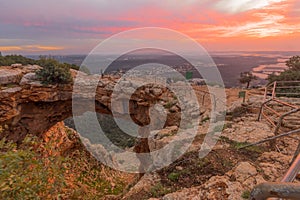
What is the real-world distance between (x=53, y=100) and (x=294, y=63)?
1807 centimetres

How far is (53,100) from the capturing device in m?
9.68

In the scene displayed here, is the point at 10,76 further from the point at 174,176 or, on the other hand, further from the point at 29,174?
the point at 174,176

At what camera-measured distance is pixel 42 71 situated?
9.50 m

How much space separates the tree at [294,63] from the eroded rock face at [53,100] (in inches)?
448

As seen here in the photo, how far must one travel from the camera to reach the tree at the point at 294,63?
15.3m

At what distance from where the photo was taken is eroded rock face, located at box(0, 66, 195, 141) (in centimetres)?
898

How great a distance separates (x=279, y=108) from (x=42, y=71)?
34.4 feet

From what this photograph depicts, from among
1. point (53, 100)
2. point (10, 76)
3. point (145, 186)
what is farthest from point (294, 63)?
point (10, 76)

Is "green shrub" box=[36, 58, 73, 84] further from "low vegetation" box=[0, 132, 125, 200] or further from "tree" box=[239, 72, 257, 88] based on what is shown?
"tree" box=[239, 72, 257, 88]

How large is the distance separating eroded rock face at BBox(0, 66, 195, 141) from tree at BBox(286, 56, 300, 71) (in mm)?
11392

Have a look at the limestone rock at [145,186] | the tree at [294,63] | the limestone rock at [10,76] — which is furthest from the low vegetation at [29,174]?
the tree at [294,63]

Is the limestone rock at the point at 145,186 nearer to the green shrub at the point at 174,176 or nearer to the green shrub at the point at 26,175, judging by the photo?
the green shrub at the point at 174,176

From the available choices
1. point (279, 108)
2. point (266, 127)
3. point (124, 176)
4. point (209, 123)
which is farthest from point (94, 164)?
point (279, 108)

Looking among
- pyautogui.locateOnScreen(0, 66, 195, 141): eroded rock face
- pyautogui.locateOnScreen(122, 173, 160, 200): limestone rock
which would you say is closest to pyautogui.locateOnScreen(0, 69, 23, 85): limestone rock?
pyautogui.locateOnScreen(0, 66, 195, 141): eroded rock face
